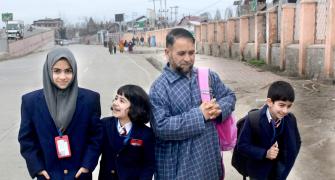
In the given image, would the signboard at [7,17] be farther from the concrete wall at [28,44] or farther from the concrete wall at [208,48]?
the concrete wall at [208,48]

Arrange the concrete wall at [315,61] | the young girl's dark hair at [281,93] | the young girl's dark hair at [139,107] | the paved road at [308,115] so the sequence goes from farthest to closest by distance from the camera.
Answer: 1. the concrete wall at [315,61]
2. the paved road at [308,115]
3. the young girl's dark hair at [281,93]
4. the young girl's dark hair at [139,107]

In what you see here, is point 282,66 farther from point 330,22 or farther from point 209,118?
point 209,118

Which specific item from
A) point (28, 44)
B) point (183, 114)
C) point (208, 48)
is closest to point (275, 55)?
point (208, 48)

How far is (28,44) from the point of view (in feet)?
210

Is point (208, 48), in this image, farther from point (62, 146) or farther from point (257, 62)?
point (62, 146)

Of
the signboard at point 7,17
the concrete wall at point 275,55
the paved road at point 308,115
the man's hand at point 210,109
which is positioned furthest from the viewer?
the signboard at point 7,17

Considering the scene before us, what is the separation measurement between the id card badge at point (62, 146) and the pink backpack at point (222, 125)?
902mm

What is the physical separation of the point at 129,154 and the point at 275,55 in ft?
46.0

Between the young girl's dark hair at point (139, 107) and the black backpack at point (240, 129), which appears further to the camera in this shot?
the black backpack at point (240, 129)

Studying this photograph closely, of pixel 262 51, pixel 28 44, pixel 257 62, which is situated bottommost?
pixel 257 62

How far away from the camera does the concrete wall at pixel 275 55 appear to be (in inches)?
621

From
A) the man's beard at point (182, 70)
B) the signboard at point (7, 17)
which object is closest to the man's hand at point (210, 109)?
the man's beard at point (182, 70)

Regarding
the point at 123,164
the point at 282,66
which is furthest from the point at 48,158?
the point at 282,66

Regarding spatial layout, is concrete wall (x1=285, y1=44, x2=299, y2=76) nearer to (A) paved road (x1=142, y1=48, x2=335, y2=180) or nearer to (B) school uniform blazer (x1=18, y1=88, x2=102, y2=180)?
(A) paved road (x1=142, y1=48, x2=335, y2=180)
